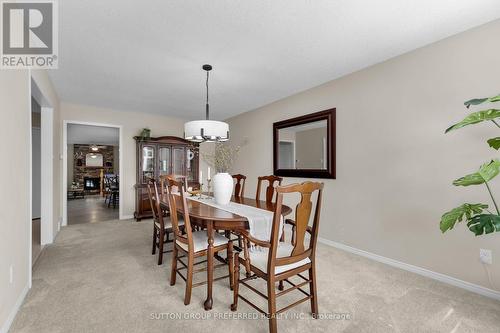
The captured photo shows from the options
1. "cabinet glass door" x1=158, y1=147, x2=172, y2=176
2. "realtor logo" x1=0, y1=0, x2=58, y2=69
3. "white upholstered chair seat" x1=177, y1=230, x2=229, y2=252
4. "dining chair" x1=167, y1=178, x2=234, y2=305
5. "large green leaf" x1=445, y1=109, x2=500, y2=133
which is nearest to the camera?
"large green leaf" x1=445, y1=109, x2=500, y2=133

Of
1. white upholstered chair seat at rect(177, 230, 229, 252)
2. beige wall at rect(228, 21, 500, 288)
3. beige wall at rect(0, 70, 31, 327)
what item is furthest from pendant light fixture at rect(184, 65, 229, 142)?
beige wall at rect(228, 21, 500, 288)

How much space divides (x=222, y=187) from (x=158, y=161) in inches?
130

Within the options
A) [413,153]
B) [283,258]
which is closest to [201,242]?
[283,258]

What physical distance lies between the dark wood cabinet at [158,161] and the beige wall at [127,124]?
0.88 ft

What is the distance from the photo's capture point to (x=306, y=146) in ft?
12.8

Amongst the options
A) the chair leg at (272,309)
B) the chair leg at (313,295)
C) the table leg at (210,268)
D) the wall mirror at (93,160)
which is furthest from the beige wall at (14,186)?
the wall mirror at (93,160)

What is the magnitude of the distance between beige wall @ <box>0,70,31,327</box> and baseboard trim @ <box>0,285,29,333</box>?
3 cm

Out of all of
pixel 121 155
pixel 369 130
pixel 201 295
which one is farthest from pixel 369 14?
pixel 121 155

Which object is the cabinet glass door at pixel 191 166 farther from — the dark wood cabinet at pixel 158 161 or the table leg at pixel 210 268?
the table leg at pixel 210 268

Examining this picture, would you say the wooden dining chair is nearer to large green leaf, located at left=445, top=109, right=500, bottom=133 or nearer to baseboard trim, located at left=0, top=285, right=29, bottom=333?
large green leaf, located at left=445, top=109, right=500, bottom=133

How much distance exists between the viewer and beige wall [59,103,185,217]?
190 inches

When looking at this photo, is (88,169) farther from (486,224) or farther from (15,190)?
(486,224)

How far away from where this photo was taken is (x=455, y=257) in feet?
7.67

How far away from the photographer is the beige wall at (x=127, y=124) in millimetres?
4816
